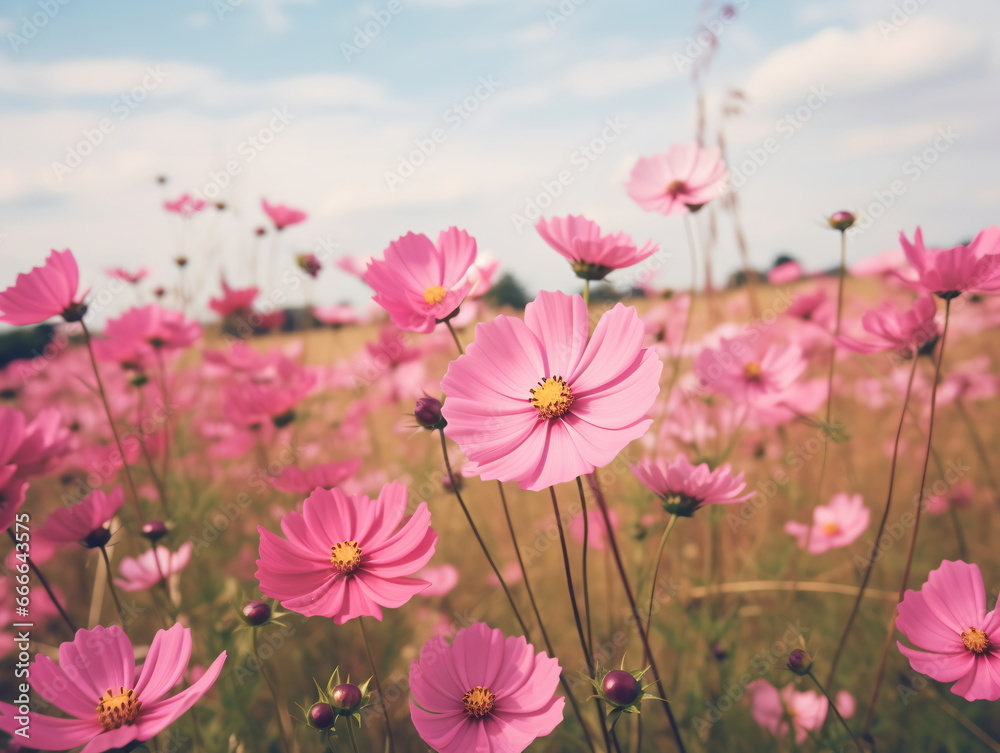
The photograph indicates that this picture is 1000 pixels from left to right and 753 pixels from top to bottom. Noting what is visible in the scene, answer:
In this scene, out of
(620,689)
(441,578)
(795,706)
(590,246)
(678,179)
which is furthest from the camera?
(441,578)

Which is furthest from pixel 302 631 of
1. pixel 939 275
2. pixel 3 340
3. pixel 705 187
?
pixel 3 340

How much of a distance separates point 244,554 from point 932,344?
1.46m

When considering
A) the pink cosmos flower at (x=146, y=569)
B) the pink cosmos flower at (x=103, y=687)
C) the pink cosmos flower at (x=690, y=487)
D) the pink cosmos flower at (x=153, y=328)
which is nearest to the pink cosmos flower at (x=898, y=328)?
the pink cosmos flower at (x=690, y=487)

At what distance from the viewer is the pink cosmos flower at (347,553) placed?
55 cm

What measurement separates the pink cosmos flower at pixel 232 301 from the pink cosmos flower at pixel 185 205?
199 millimetres

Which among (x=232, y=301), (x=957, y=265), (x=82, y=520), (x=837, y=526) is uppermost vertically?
(x=957, y=265)

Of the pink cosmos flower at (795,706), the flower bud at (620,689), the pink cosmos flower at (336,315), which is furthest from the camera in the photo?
the pink cosmos flower at (336,315)

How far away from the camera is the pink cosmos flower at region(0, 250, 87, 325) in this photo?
29.7 inches

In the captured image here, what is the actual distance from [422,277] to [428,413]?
0.18 meters

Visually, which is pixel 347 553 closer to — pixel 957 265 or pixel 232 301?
pixel 957 265

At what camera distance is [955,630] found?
58cm

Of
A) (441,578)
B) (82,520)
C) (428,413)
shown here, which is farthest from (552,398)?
(441,578)

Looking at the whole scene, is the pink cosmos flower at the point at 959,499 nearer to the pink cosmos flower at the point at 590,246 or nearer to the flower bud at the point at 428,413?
the pink cosmos flower at the point at 590,246

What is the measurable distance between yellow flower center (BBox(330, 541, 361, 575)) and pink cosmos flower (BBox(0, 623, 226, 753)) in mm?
133
